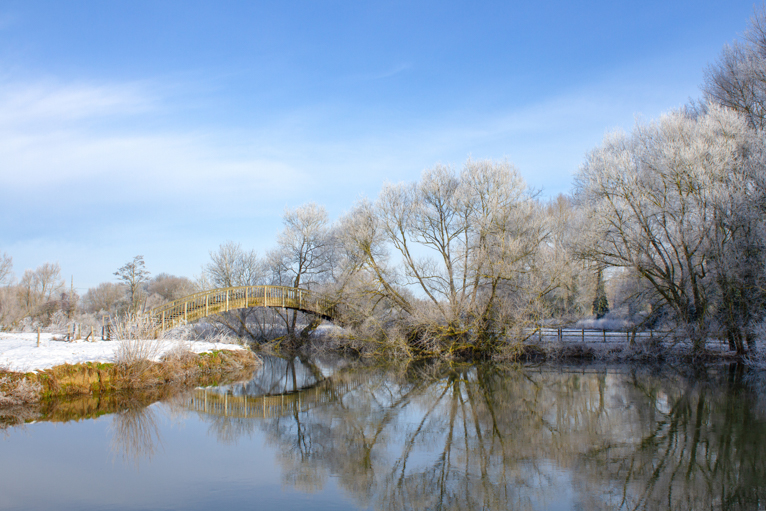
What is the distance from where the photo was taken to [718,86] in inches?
985

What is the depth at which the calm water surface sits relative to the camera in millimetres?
6469

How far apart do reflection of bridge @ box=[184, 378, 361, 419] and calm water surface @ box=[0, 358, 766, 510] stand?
0.18 ft

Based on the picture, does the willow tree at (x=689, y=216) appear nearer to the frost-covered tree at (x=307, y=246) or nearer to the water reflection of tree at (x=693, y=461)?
the water reflection of tree at (x=693, y=461)

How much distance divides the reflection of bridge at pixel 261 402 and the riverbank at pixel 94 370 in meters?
1.66

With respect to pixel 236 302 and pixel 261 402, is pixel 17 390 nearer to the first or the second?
pixel 261 402

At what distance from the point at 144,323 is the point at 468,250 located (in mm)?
13712

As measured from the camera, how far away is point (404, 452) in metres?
8.60

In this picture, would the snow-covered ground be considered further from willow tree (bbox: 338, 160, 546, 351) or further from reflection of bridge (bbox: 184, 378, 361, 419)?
willow tree (bbox: 338, 160, 546, 351)

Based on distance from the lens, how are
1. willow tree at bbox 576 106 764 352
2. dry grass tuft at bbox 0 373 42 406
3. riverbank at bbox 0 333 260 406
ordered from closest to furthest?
dry grass tuft at bbox 0 373 42 406, riverbank at bbox 0 333 260 406, willow tree at bbox 576 106 764 352

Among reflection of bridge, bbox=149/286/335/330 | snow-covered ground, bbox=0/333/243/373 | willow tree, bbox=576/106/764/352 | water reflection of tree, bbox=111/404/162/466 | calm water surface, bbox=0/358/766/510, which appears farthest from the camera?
reflection of bridge, bbox=149/286/335/330

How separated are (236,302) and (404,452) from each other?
745 inches

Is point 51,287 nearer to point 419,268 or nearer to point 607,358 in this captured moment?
point 419,268

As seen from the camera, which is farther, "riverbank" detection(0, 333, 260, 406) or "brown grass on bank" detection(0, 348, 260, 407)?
"riverbank" detection(0, 333, 260, 406)

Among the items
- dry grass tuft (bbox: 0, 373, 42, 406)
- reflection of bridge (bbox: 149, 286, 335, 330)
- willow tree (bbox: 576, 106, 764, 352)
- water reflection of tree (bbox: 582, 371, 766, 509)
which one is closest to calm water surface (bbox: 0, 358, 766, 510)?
water reflection of tree (bbox: 582, 371, 766, 509)
